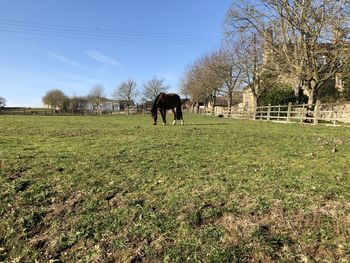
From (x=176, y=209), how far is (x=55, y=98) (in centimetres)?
8492

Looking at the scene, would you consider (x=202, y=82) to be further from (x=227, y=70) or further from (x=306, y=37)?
(x=306, y=37)

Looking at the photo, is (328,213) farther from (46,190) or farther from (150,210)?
(46,190)

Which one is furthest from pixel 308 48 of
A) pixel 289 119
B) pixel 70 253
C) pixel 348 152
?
pixel 70 253

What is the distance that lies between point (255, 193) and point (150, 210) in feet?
4.88

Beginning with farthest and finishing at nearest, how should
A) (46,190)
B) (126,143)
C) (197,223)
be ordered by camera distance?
1. (126,143)
2. (46,190)
3. (197,223)

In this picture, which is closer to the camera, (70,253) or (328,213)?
(70,253)

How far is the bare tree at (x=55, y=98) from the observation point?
81.8 metres

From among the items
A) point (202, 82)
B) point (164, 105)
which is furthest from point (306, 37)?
point (202, 82)

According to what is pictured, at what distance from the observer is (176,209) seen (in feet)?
13.3

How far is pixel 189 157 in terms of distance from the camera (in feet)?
22.4

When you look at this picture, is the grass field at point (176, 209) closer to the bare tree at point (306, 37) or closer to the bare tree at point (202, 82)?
the bare tree at point (306, 37)

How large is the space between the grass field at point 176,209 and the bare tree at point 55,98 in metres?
79.9

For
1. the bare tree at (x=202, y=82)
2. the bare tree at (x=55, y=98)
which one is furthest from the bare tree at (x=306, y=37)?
the bare tree at (x=55, y=98)

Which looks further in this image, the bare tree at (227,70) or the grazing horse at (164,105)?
the bare tree at (227,70)
